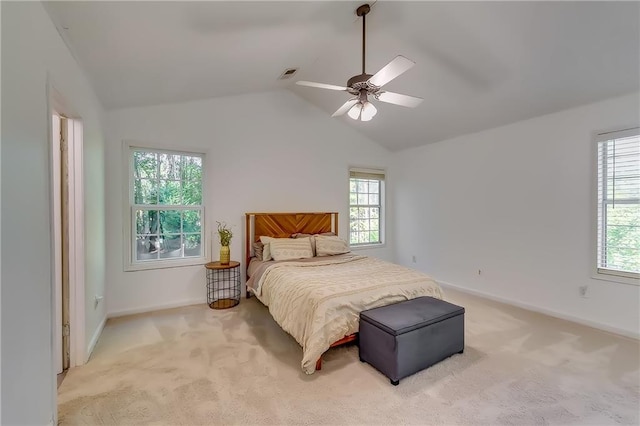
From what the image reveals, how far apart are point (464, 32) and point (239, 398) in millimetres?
3596

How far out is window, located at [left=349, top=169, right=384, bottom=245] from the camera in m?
5.58

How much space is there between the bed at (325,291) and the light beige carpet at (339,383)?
0.28 meters

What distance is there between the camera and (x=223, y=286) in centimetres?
416

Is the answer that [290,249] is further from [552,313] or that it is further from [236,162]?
[552,313]

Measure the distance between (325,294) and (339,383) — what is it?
663 mm

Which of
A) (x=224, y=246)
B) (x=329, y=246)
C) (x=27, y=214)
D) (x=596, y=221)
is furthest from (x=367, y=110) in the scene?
(x=596, y=221)

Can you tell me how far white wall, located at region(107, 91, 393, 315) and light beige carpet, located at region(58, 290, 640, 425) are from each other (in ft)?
2.71

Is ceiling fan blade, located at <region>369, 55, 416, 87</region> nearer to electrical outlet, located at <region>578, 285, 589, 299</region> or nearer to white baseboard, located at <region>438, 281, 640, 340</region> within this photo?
electrical outlet, located at <region>578, 285, 589, 299</region>

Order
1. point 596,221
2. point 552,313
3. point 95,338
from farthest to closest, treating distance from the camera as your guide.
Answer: point 552,313, point 596,221, point 95,338

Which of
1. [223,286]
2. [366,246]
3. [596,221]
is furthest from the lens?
[366,246]

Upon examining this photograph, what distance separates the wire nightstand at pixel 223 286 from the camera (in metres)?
3.95

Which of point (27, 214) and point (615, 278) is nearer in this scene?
point (27, 214)

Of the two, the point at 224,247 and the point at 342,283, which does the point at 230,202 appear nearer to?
the point at 224,247

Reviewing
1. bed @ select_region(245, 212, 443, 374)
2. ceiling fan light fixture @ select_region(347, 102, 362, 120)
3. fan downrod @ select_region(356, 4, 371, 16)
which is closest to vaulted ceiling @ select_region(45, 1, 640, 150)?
fan downrod @ select_region(356, 4, 371, 16)
